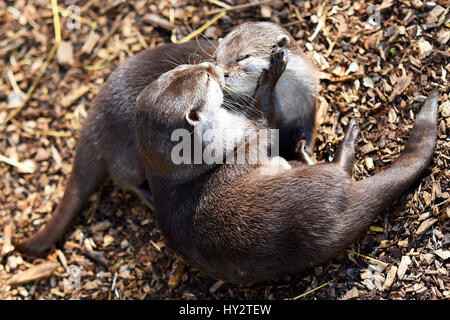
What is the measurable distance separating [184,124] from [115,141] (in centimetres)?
72

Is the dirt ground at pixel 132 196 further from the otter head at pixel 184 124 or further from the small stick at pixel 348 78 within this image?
the otter head at pixel 184 124

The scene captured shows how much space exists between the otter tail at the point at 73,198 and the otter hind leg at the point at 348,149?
1.56m

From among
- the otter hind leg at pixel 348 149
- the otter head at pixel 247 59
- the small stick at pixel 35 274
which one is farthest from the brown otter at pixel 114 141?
the otter hind leg at pixel 348 149

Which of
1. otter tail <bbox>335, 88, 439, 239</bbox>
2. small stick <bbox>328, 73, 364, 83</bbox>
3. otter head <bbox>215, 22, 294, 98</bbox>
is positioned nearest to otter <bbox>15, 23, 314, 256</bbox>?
otter head <bbox>215, 22, 294, 98</bbox>

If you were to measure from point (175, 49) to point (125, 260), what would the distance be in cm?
142

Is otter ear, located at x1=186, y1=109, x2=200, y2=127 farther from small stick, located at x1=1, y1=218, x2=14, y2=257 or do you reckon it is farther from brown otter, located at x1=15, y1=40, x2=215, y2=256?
small stick, located at x1=1, y1=218, x2=14, y2=257

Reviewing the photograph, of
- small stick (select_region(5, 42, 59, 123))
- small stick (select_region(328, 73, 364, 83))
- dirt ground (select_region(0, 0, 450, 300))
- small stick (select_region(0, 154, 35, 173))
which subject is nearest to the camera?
dirt ground (select_region(0, 0, 450, 300))

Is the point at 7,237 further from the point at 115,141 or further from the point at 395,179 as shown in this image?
the point at 395,179

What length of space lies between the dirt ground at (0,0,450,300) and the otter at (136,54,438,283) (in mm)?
182

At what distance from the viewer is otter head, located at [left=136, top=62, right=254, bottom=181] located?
2.71 m

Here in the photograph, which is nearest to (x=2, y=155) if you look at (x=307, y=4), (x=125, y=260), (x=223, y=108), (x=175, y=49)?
(x=125, y=260)
